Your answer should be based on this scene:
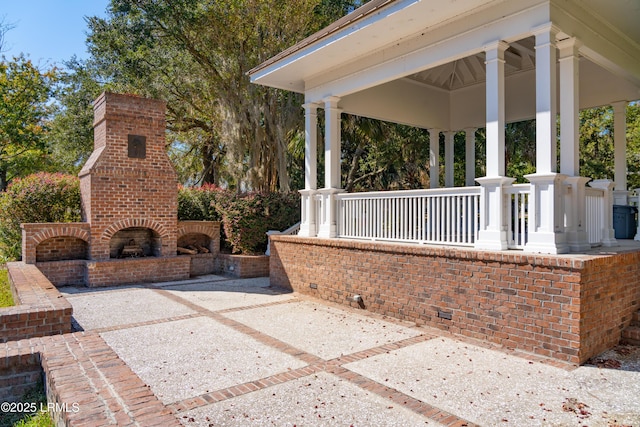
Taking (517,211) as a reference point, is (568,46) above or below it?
above

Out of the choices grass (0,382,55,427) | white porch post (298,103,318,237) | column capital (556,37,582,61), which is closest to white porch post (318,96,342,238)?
white porch post (298,103,318,237)

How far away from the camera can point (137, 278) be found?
9.42 m

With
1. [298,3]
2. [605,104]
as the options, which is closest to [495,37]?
[605,104]

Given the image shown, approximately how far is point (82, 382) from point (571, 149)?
570 cm

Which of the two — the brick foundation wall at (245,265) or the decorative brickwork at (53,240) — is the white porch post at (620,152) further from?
the decorative brickwork at (53,240)

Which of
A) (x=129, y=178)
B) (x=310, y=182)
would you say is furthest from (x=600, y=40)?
(x=129, y=178)

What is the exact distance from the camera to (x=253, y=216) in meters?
10.5

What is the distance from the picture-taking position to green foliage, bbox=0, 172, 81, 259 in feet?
31.3

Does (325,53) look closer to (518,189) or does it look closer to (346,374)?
(518,189)

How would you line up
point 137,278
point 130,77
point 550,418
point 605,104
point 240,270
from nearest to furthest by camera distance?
point 550,418
point 605,104
point 137,278
point 240,270
point 130,77

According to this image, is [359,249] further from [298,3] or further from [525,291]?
[298,3]

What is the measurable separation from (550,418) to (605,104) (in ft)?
22.7

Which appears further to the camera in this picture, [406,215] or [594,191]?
[406,215]

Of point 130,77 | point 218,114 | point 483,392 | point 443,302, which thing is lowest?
point 483,392
